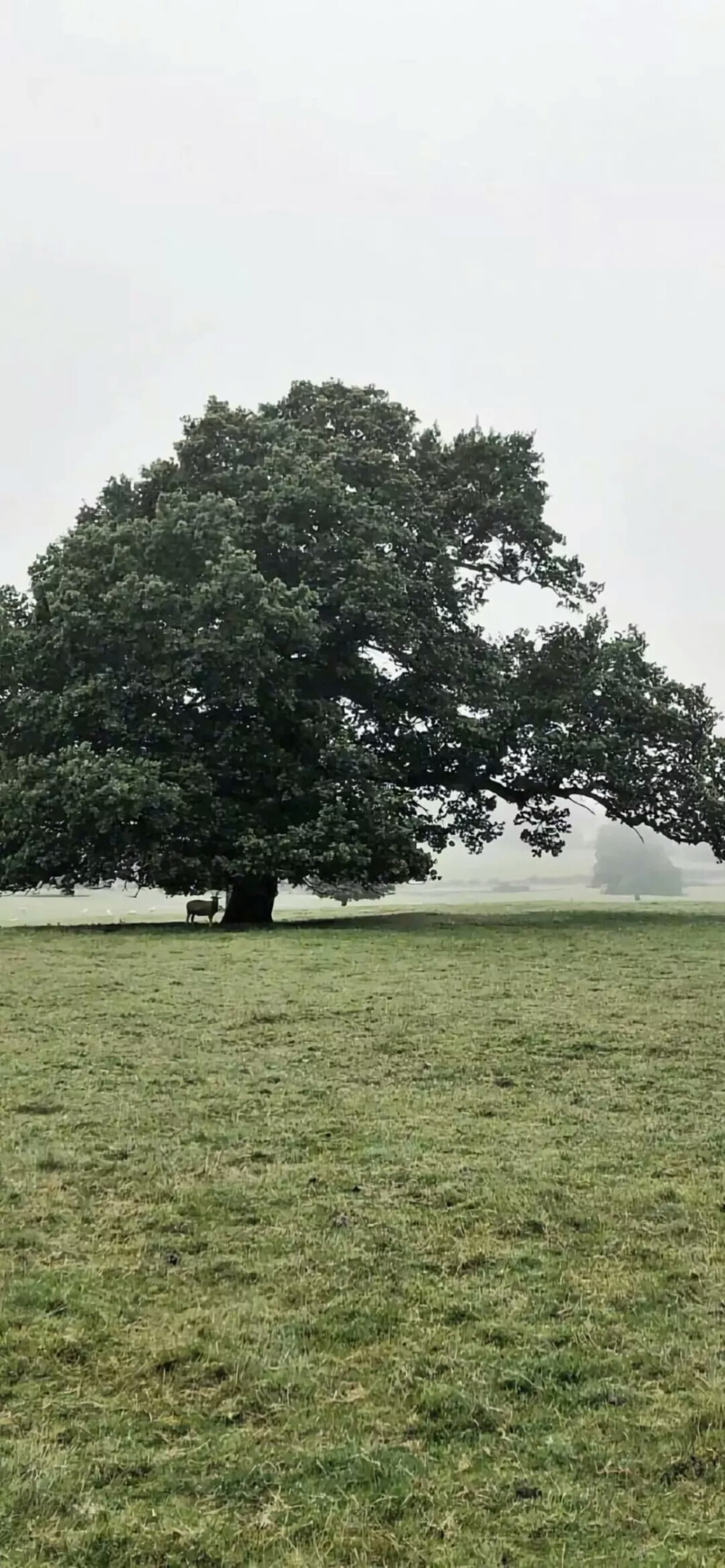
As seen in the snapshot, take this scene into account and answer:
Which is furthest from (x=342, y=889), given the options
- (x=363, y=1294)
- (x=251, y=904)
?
(x=363, y=1294)

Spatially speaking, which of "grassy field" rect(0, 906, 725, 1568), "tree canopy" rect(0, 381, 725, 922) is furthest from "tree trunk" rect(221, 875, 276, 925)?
"grassy field" rect(0, 906, 725, 1568)

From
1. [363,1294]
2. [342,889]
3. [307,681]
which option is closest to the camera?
[363,1294]

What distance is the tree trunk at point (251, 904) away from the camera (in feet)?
61.7

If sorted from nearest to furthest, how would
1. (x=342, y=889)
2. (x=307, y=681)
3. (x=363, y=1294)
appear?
(x=363, y=1294)
(x=307, y=681)
(x=342, y=889)

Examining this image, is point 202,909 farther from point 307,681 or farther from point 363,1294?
point 363,1294

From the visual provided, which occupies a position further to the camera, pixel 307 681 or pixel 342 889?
pixel 342 889

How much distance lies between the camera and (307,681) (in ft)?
60.6

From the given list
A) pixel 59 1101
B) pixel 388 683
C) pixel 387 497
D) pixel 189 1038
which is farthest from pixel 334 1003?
pixel 387 497

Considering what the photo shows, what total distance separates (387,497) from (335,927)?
7.77 meters

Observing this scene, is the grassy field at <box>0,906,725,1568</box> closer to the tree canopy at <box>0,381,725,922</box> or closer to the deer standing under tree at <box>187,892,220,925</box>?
the tree canopy at <box>0,381,725,922</box>

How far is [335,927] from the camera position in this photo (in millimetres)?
16859

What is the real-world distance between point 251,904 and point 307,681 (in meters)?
4.20

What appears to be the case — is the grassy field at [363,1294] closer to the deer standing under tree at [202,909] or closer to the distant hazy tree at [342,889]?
the deer standing under tree at [202,909]

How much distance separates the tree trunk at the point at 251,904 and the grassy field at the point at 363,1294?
32.3 feet
